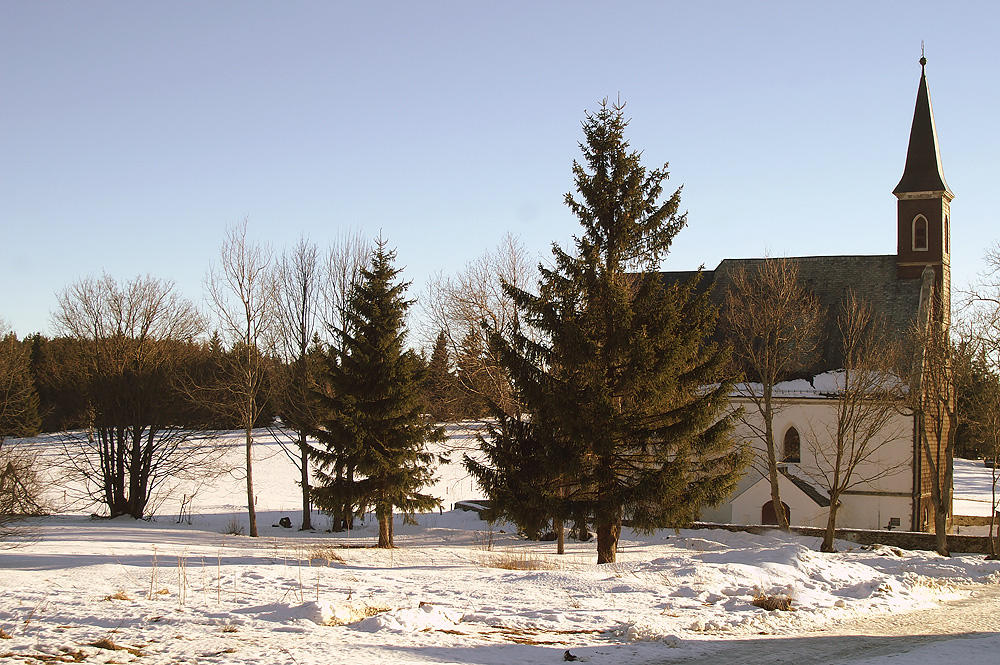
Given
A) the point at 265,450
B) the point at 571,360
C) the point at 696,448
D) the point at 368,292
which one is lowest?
the point at 265,450

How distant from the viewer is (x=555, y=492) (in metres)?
17.7

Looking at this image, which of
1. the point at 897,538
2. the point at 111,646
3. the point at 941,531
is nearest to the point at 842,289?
the point at 897,538

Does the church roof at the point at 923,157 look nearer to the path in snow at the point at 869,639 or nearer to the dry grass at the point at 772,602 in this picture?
the path in snow at the point at 869,639

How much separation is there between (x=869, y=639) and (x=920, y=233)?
94.7 ft

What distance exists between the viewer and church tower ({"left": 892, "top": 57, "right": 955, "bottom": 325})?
3409 cm

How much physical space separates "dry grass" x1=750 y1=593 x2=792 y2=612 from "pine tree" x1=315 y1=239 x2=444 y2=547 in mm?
13478

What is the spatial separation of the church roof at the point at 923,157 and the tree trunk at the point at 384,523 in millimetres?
25668

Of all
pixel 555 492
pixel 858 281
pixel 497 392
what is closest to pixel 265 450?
pixel 497 392

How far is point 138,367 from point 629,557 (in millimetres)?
21570

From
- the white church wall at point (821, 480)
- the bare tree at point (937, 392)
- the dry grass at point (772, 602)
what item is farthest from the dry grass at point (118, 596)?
the white church wall at point (821, 480)

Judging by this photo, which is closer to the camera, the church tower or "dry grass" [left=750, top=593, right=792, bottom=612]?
"dry grass" [left=750, top=593, right=792, bottom=612]

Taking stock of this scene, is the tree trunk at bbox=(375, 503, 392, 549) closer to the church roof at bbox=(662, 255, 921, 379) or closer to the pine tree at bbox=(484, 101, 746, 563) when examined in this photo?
the pine tree at bbox=(484, 101, 746, 563)

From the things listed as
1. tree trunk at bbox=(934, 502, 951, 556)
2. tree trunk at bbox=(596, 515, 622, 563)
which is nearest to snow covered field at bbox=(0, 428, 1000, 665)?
tree trunk at bbox=(596, 515, 622, 563)

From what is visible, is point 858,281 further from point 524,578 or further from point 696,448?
point 524,578
